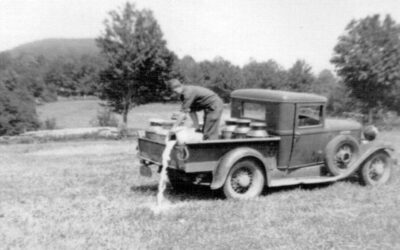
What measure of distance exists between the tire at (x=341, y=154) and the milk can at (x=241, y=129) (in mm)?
1631

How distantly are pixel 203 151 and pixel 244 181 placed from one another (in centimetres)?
98

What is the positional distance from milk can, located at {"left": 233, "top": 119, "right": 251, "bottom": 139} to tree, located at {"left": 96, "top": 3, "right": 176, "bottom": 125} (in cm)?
1593

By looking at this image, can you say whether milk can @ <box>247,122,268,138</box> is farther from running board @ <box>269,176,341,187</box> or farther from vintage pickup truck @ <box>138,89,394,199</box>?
running board @ <box>269,176,341,187</box>

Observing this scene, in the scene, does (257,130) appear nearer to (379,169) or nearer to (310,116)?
(310,116)

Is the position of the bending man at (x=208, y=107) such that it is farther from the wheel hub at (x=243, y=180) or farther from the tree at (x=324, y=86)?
the tree at (x=324, y=86)

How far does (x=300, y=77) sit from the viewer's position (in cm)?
6253

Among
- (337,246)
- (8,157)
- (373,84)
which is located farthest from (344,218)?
(373,84)

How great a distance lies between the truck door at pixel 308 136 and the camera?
25.9 feet

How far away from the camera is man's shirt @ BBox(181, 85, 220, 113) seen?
23.7 feet

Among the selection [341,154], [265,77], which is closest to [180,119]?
[341,154]

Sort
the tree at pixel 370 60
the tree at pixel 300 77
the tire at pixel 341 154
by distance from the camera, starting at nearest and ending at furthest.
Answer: the tire at pixel 341 154
the tree at pixel 370 60
the tree at pixel 300 77

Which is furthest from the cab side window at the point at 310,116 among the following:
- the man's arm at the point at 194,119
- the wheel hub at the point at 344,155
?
the man's arm at the point at 194,119

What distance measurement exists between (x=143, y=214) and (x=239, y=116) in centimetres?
327

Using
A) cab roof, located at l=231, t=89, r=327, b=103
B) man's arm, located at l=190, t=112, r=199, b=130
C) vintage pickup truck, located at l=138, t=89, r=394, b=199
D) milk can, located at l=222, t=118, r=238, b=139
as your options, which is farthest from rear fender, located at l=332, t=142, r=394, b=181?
man's arm, located at l=190, t=112, r=199, b=130
